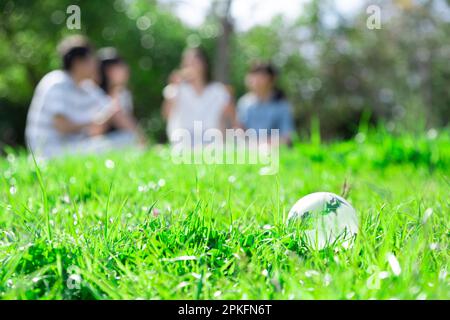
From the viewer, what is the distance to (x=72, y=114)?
6.94 meters

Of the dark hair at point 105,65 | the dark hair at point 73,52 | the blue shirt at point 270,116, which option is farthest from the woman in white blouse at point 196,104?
the dark hair at point 73,52

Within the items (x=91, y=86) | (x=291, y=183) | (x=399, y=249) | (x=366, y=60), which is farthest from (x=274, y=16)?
(x=399, y=249)

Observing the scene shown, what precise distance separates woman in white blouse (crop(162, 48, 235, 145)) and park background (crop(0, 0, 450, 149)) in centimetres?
426

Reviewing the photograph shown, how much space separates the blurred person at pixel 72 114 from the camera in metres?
6.71

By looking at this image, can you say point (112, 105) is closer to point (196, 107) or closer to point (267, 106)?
point (196, 107)

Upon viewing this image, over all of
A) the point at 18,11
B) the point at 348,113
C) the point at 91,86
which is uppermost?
the point at 18,11

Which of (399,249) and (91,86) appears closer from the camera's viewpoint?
(399,249)

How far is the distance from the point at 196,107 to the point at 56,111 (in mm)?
2004

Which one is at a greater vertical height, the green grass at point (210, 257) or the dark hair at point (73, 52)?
the dark hair at point (73, 52)

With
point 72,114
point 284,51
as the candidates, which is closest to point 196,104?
point 72,114

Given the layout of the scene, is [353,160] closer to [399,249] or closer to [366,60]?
[399,249]

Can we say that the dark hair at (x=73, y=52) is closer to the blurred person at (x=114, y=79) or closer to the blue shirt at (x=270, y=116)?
the blurred person at (x=114, y=79)
